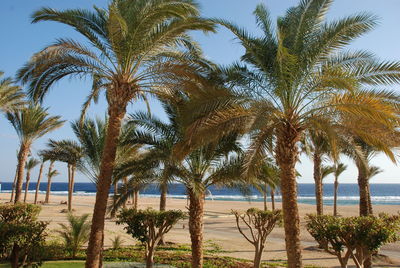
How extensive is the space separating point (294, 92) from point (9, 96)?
16.4 metres

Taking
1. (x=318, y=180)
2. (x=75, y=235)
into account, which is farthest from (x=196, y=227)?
(x=318, y=180)

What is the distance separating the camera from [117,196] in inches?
414

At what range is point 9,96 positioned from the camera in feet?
59.0

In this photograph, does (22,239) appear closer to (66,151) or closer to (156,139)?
(156,139)

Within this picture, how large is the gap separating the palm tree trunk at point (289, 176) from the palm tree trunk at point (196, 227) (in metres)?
2.66

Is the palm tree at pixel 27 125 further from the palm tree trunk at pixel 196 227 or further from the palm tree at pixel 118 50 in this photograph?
the palm tree trunk at pixel 196 227

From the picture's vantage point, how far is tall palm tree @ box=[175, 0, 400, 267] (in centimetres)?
759

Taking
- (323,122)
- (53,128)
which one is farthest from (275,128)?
(53,128)

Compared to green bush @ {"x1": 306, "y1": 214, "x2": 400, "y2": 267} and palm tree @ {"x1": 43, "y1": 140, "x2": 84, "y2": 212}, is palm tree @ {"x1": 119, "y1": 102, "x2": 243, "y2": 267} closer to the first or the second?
green bush @ {"x1": 306, "y1": 214, "x2": 400, "y2": 267}

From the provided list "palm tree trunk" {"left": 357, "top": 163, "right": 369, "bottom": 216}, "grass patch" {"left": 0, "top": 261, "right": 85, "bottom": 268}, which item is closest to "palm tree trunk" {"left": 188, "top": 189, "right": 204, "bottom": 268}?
"grass patch" {"left": 0, "top": 261, "right": 85, "bottom": 268}

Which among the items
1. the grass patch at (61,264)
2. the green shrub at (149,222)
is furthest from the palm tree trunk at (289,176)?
the grass patch at (61,264)

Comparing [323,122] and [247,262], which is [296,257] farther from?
[247,262]

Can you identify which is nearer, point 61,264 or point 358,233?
point 358,233

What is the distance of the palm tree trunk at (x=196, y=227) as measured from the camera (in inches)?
378
